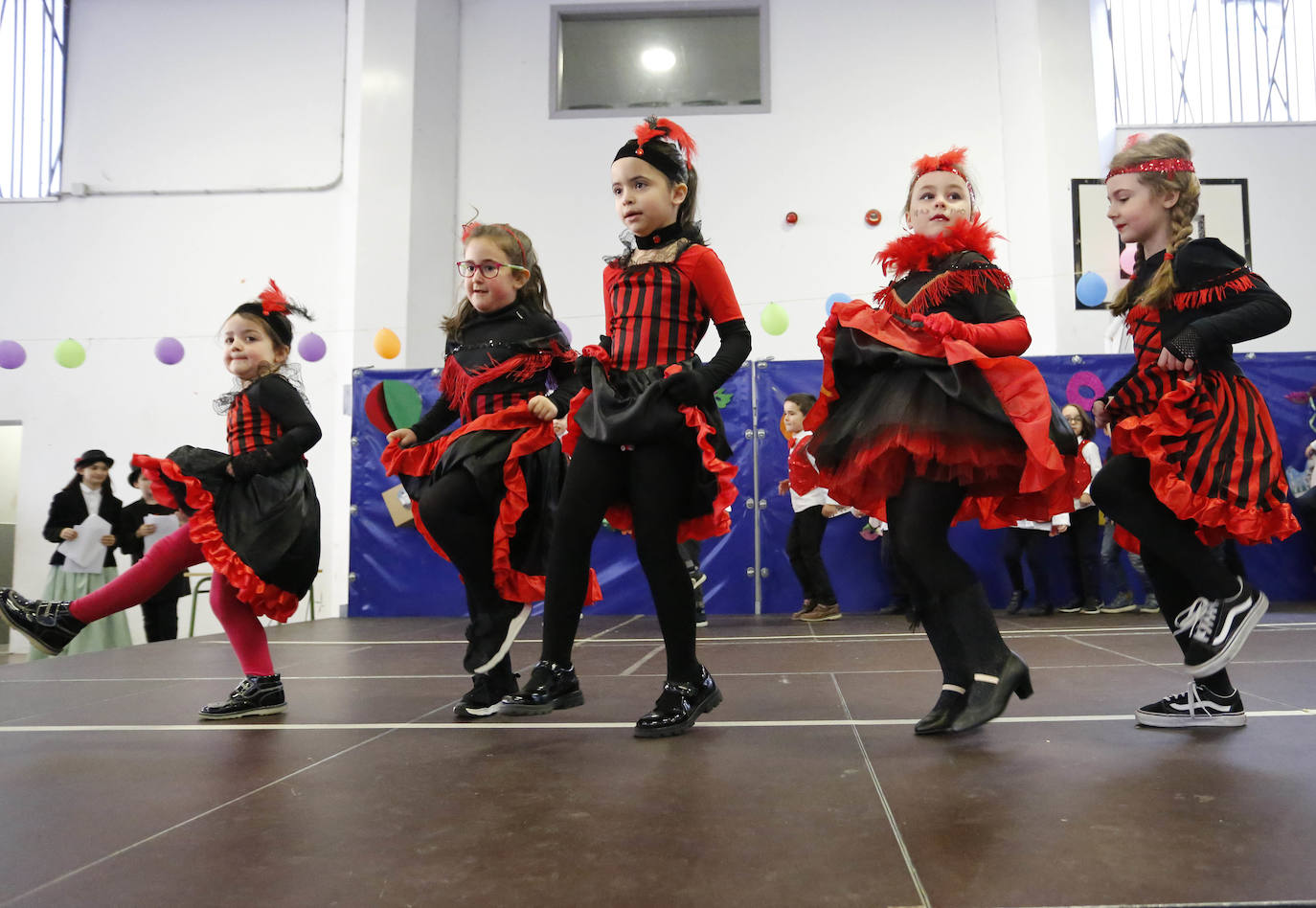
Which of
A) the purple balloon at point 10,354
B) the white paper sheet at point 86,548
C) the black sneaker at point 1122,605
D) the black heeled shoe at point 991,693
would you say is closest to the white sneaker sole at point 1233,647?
the black heeled shoe at point 991,693

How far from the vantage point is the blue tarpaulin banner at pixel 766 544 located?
6.39 m

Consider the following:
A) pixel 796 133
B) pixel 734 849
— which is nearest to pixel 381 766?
pixel 734 849

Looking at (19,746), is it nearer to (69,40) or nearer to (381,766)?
(381,766)

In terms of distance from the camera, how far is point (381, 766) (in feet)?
5.97

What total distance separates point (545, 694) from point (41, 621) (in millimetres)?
1306

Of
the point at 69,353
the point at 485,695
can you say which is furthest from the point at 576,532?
the point at 69,353

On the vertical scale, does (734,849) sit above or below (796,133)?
below

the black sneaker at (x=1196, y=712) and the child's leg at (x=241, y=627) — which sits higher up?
the child's leg at (x=241, y=627)

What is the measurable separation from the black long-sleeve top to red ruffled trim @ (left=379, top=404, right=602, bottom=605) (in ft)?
0.22

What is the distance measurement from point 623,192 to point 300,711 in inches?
62.8

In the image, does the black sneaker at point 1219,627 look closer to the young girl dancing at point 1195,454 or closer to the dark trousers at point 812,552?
the young girl dancing at point 1195,454

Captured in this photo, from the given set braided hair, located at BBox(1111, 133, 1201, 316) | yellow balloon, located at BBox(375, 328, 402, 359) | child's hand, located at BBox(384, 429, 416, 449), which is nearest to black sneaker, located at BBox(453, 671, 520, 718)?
child's hand, located at BBox(384, 429, 416, 449)

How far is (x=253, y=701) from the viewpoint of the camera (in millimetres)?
2553

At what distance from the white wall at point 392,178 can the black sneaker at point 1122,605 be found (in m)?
3.04
